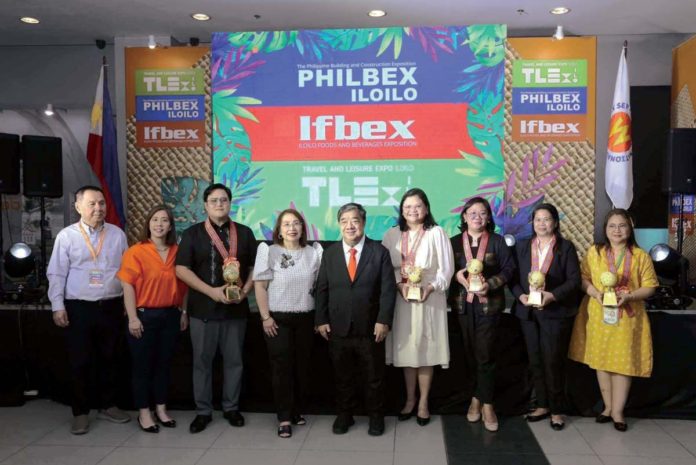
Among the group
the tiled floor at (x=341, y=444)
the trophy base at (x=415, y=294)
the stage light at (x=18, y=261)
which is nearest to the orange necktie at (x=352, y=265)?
the trophy base at (x=415, y=294)

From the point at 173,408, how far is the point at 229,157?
9.12 feet

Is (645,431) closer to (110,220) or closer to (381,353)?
(381,353)

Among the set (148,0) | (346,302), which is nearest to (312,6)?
(148,0)

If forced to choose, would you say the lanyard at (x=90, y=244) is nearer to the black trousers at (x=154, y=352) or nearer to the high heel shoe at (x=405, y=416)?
the black trousers at (x=154, y=352)

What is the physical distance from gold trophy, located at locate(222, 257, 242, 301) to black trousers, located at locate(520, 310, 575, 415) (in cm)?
171

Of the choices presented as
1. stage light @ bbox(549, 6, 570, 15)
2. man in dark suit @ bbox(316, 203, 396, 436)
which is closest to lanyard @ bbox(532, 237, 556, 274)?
man in dark suit @ bbox(316, 203, 396, 436)

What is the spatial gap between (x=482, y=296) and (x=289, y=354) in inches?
46.0

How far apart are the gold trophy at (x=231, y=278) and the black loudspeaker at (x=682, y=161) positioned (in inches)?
143

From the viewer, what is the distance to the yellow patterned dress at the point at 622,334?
3336 millimetres

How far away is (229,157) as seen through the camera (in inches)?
228

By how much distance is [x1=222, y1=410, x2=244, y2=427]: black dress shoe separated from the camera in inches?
137

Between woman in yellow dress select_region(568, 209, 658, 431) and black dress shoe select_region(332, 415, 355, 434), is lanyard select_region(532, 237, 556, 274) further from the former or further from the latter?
black dress shoe select_region(332, 415, 355, 434)

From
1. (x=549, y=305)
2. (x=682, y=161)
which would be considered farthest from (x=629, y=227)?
(x=682, y=161)

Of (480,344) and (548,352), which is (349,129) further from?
(548,352)
